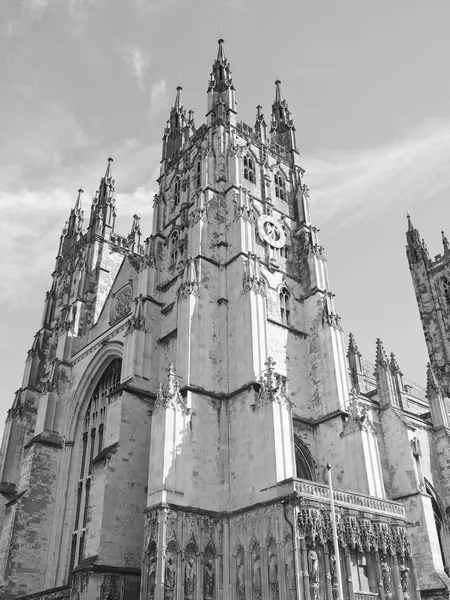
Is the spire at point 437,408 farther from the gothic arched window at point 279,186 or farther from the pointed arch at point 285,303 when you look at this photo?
the gothic arched window at point 279,186

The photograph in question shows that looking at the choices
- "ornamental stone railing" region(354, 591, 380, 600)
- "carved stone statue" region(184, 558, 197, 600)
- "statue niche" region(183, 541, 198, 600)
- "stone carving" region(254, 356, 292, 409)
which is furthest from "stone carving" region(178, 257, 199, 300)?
"ornamental stone railing" region(354, 591, 380, 600)

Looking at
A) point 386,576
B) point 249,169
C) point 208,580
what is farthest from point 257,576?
point 249,169

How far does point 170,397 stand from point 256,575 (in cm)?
705

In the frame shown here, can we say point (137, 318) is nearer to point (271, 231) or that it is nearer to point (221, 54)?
point (271, 231)

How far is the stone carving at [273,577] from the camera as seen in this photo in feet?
61.8

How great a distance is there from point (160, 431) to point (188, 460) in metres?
1.57

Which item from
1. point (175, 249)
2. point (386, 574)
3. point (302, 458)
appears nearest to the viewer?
point (386, 574)

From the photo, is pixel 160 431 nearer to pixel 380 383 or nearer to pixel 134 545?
pixel 134 545

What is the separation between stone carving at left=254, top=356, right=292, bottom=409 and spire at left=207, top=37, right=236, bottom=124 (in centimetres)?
1868

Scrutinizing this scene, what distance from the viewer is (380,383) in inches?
1267

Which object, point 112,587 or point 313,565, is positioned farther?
point 112,587

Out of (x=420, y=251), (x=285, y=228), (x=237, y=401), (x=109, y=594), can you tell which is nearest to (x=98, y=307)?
(x=285, y=228)

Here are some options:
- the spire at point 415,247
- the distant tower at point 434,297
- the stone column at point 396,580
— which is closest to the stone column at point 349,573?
the stone column at point 396,580

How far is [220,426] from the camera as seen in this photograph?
24000mm
